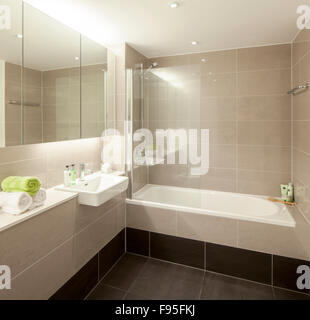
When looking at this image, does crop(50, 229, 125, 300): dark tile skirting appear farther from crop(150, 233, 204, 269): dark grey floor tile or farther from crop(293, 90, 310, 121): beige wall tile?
crop(293, 90, 310, 121): beige wall tile

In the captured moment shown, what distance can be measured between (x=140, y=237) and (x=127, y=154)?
102 centimetres

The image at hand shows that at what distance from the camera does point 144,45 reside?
2.79 m

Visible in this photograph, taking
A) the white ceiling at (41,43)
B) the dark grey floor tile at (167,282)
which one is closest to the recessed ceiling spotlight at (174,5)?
the white ceiling at (41,43)

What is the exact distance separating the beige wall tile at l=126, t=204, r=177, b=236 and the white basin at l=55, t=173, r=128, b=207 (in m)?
0.52

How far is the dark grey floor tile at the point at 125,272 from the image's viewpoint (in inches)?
87.4

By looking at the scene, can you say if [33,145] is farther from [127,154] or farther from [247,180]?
[247,180]

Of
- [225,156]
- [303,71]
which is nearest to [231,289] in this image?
[225,156]

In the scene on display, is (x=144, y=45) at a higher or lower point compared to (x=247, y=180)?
higher

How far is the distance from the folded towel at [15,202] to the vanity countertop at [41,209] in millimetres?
31

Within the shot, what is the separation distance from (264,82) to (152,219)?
7.20ft

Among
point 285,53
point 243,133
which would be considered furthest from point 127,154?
point 285,53

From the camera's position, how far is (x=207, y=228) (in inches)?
94.8

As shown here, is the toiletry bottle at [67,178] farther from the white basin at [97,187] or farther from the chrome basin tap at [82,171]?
the chrome basin tap at [82,171]

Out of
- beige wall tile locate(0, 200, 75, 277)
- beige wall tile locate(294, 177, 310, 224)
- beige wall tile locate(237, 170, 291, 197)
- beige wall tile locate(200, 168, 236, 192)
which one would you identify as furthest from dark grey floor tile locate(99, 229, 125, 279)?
beige wall tile locate(294, 177, 310, 224)
